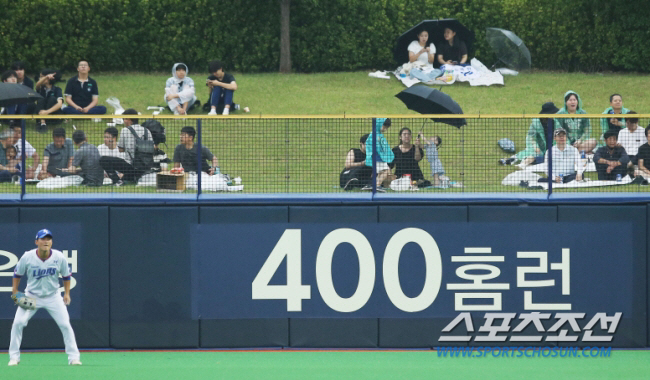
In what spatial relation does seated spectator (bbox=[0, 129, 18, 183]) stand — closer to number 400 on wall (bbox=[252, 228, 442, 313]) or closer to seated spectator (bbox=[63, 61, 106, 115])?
number 400 on wall (bbox=[252, 228, 442, 313])

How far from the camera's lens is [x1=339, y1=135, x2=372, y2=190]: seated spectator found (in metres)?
11.5

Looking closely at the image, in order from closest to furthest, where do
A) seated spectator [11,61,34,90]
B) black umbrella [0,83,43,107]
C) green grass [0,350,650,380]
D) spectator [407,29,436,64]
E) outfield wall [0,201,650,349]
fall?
green grass [0,350,650,380] < outfield wall [0,201,650,349] < black umbrella [0,83,43,107] < seated spectator [11,61,34,90] < spectator [407,29,436,64]

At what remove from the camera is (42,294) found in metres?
10.7

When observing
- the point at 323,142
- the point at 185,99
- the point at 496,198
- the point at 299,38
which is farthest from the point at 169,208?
the point at 299,38

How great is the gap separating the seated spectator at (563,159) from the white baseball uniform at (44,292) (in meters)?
6.34

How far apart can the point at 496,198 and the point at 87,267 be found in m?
5.51

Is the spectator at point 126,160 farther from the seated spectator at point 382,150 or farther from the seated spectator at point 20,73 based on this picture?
the seated spectator at point 20,73

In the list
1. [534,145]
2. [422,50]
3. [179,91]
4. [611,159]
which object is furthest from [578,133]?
[422,50]

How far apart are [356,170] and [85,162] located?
3.59m

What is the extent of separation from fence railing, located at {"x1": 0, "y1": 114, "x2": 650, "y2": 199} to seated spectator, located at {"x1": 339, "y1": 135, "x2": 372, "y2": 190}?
13 millimetres

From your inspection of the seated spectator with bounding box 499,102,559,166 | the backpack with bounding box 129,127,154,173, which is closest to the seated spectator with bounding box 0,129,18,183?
the backpack with bounding box 129,127,154,173

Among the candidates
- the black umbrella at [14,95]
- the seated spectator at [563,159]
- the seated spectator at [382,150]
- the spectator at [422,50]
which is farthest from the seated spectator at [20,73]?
the seated spectator at [563,159]

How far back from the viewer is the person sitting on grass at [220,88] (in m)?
16.7

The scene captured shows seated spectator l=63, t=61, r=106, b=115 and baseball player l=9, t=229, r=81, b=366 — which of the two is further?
seated spectator l=63, t=61, r=106, b=115
